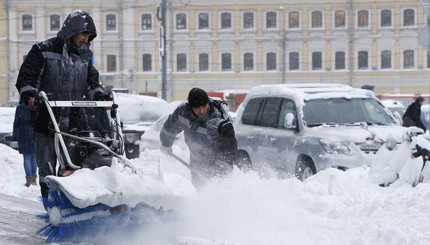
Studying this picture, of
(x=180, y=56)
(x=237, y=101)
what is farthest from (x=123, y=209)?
(x=180, y=56)

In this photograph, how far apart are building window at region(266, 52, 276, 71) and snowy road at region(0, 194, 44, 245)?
188 ft

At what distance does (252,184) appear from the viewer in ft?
27.2

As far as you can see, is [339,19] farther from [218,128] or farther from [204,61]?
[218,128]

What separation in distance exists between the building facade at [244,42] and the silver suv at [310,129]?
5278 cm

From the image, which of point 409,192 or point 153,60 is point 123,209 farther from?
point 153,60

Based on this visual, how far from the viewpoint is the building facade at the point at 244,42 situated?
6706 cm

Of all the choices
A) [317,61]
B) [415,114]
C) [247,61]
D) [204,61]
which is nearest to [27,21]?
[204,61]

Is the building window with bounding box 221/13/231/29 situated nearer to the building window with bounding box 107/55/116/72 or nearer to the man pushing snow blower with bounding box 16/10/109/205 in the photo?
the building window with bounding box 107/55/116/72

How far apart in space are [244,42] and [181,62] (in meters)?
4.93

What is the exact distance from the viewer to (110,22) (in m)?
67.8

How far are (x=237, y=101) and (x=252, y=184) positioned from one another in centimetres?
5056

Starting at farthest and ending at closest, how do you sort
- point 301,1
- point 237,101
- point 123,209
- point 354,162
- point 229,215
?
point 301,1
point 237,101
point 354,162
point 229,215
point 123,209

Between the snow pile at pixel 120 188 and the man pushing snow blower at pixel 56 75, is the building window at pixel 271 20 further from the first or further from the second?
the snow pile at pixel 120 188

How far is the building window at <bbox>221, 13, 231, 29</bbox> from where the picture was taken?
67.9 meters
